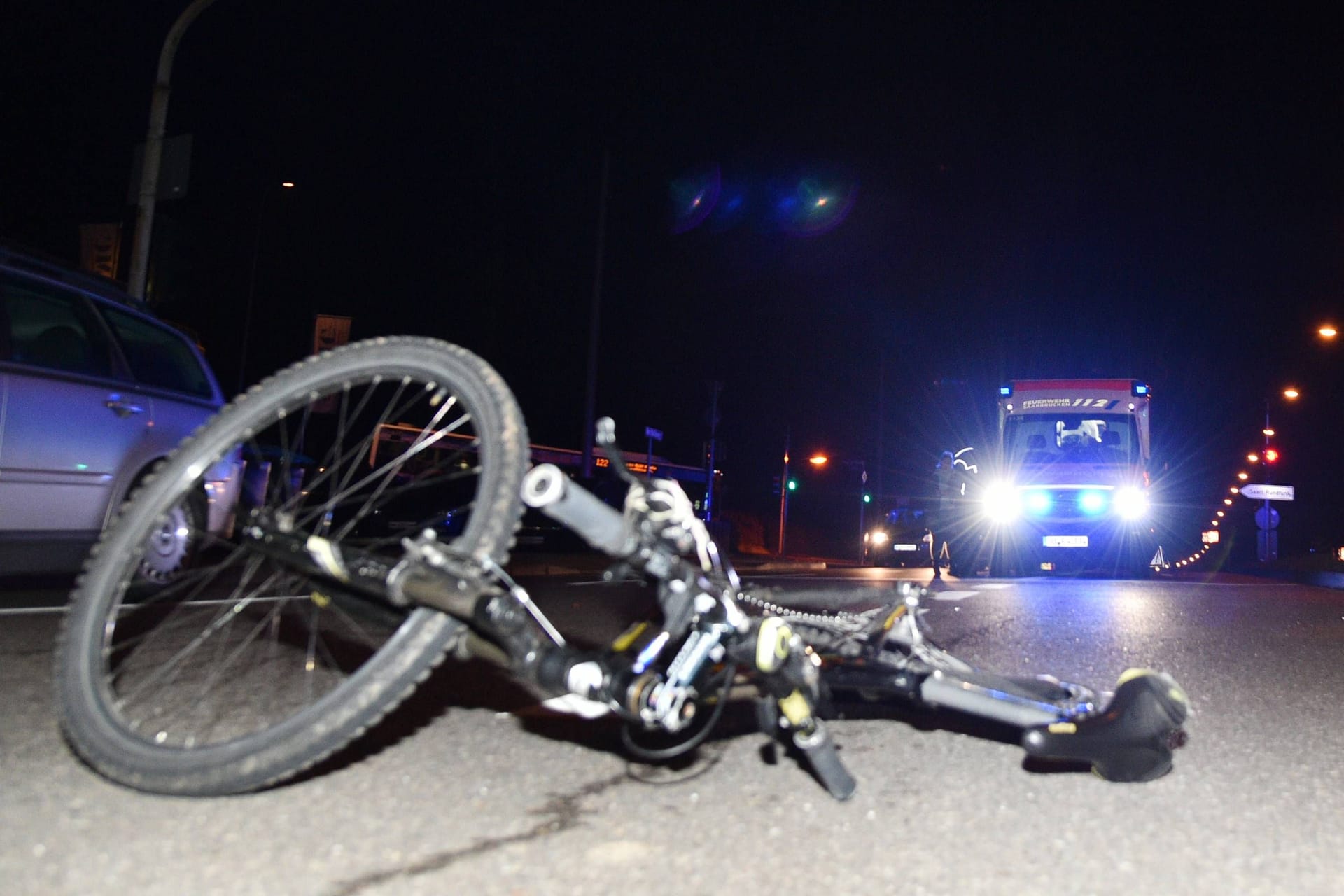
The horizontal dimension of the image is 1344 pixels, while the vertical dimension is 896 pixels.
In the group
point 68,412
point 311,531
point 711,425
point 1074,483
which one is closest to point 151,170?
point 68,412

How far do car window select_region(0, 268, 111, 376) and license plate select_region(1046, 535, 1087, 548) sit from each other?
46.2 feet

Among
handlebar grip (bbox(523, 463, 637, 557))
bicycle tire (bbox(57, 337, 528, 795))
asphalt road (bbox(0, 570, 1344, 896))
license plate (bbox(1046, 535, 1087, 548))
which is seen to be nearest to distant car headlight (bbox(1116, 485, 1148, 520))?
license plate (bbox(1046, 535, 1087, 548))

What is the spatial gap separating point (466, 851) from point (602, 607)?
546 cm

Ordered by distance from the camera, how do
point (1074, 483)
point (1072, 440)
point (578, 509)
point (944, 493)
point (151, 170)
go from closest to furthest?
1. point (578, 509)
2. point (151, 170)
3. point (1074, 483)
4. point (1072, 440)
5. point (944, 493)

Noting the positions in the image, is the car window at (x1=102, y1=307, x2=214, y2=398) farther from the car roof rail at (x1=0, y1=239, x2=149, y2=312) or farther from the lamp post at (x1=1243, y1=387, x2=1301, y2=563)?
the lamp post at (x1=1243, y1=387, x2=1301, y2=563)

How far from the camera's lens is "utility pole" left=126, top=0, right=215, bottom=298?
40.7 ft

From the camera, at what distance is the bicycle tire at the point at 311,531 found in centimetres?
242

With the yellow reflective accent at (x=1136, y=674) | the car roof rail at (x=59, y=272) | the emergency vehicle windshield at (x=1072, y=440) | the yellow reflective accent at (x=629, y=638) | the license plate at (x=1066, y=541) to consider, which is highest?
the emergency vehicle windshield at (x=1072, y=440)

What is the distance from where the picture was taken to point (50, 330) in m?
6.07

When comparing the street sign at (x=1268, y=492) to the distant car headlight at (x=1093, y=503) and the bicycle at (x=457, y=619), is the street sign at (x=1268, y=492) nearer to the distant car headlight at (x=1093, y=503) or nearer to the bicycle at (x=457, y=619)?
the distant car headlight at (x=1093, y=503)

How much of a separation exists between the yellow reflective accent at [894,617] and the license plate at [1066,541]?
14700 millimetres

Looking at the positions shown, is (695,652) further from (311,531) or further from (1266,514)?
(1266,514)

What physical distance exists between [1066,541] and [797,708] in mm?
15221

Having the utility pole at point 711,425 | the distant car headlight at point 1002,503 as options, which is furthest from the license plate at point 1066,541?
the utility pole at point 711,425
